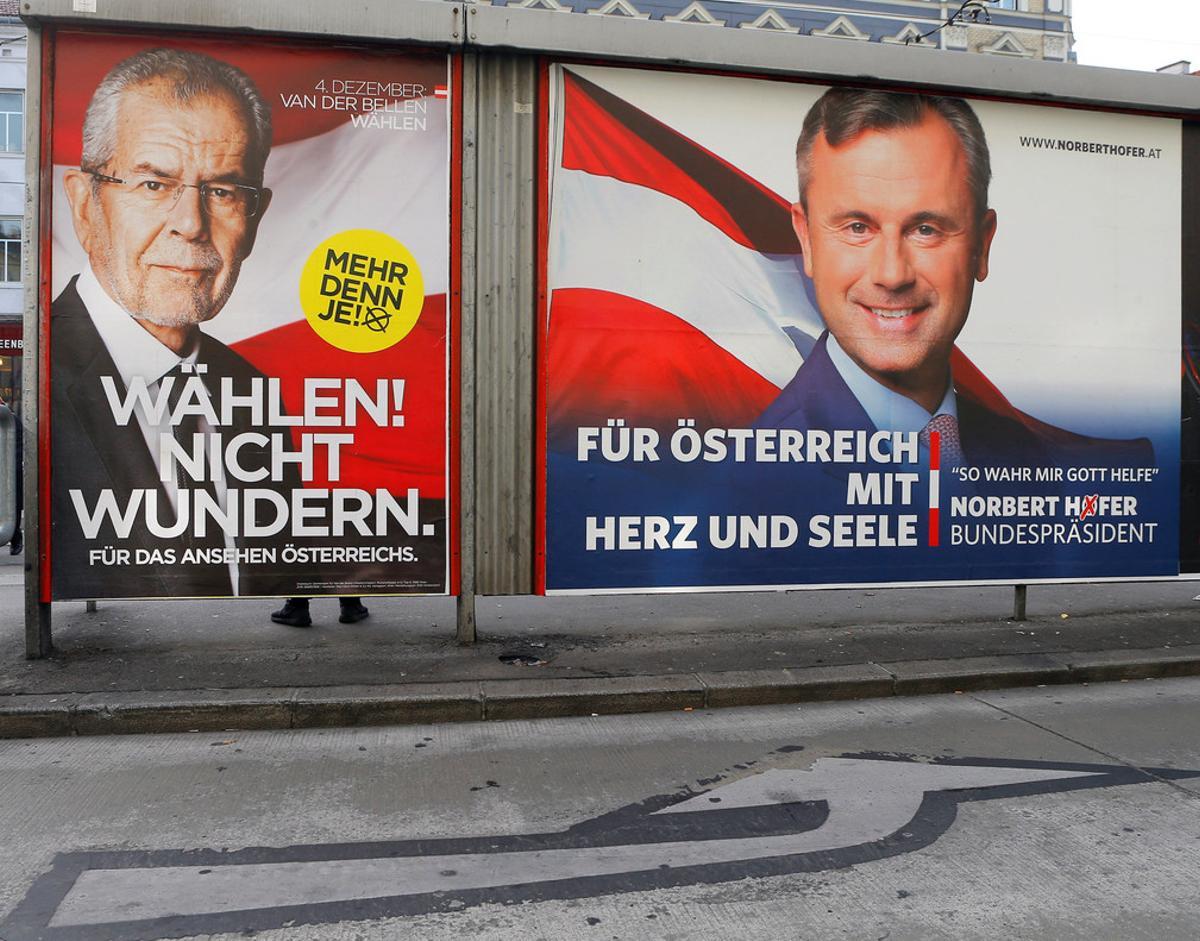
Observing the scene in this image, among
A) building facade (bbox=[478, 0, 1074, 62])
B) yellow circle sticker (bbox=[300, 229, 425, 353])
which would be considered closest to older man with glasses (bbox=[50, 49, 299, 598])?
yellow circle sticker (bbox=[300, 229, 425, 353])

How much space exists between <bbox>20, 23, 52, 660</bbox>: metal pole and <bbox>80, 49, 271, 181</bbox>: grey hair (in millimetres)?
284

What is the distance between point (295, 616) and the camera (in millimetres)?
7535

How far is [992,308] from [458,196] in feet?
12.7

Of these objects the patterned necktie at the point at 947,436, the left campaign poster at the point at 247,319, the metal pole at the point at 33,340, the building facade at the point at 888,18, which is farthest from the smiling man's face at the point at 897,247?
the building facade at the point at 888,18

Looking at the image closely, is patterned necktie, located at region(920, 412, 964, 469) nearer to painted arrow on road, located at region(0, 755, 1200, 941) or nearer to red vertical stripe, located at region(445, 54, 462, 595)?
painted arrow on road, located at region(0, 755, 1200, 941)

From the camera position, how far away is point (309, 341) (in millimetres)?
6578

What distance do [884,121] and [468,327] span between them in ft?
10.6

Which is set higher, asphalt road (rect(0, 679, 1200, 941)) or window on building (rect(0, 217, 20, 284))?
window on building (rect(0, 217, 20, 284))

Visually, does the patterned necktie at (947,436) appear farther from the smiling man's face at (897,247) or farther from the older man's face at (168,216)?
the older man's face at (168,216)

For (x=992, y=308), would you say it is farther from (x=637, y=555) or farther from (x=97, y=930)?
(x=97, y=930)

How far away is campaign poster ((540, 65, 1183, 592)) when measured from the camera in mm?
6953

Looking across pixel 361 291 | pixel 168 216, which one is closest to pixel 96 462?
pixel 168 216

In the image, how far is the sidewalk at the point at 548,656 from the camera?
5738mm

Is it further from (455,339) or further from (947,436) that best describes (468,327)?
(947,436)
